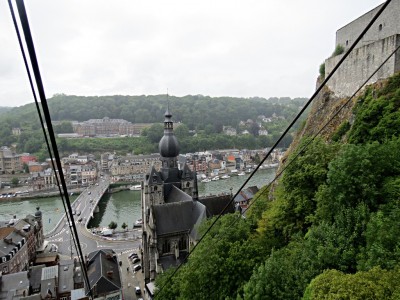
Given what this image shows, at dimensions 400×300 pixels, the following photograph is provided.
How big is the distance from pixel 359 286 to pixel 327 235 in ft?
7.63

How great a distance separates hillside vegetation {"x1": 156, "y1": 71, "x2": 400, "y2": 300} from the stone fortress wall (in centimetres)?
141

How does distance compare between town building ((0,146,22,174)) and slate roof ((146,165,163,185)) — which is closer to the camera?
slate roof ((146,165,163,185))

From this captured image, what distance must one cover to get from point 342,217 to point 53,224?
34524mm

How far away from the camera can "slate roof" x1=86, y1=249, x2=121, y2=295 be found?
16.9 metres

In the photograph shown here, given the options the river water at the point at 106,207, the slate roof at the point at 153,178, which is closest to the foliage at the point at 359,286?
the slate roof at the point at 153,178

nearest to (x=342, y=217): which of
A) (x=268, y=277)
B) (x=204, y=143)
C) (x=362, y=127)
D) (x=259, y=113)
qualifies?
(x=268, y=277)

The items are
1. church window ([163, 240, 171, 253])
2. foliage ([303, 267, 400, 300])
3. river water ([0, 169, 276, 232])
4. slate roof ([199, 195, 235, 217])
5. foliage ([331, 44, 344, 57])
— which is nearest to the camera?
foliage ([303, 267, 400, 300])

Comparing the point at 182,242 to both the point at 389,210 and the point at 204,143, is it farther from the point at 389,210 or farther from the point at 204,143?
the point at 204,143

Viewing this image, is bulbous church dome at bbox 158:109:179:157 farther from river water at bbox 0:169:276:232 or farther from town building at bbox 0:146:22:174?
town building at bbox 0:146:22:174

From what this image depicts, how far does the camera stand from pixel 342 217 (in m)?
8.01

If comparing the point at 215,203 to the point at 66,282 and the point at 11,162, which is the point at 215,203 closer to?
the point at 66,282

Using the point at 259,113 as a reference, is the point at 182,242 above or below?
below

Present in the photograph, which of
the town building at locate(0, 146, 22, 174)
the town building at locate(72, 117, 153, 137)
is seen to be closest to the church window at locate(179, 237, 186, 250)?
the town building at locate(0, 146, 22, 174)

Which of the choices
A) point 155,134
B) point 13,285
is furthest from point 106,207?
point 155,134
